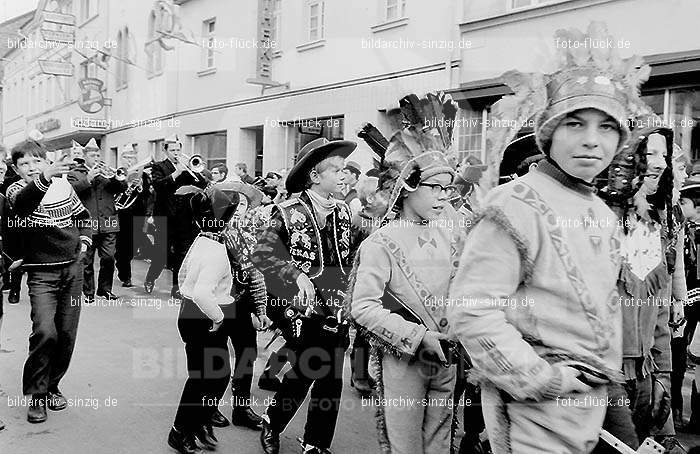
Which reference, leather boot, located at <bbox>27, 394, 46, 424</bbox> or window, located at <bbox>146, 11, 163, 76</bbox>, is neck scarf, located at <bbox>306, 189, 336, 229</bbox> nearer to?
leather boot, located at <bbox>27, 394, 46, 424</bbox>

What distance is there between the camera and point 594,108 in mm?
2131

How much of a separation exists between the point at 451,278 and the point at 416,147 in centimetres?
71

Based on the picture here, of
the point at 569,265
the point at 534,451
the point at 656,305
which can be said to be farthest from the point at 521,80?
the point at 656,305

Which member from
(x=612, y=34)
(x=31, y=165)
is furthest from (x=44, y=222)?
(x=612, y=34)

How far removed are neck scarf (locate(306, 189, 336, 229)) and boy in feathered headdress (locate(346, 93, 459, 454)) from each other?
70cm

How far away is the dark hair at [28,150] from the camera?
17.0 feet

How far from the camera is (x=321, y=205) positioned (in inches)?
174

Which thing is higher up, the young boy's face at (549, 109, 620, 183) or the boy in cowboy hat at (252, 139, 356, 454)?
the young boy's face at (549, 109, 620, 183)

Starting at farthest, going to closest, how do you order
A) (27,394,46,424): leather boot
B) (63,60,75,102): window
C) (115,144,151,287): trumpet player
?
(63,60,75,102): window < (115,144,151,287): trumpet player < (27,394,46,424): leather boot

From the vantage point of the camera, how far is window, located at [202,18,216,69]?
18453mm

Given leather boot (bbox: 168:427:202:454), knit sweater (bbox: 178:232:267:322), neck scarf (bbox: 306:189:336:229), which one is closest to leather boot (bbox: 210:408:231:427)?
leather boot (bbox: 168:427:202:454)

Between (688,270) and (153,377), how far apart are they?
15.2ft

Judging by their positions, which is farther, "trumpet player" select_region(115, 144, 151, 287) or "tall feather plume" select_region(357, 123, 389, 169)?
"trumpet player" select_region(115, 144, 151, 287)

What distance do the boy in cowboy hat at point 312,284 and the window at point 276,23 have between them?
12091 mm
